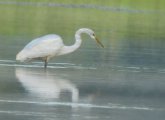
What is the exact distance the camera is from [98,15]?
1566 inches

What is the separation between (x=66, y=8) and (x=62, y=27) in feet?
48.1

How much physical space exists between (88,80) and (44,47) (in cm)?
232

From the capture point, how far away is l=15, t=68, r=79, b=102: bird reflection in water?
1361 centimetres

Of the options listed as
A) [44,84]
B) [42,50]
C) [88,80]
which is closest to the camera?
[44,84]

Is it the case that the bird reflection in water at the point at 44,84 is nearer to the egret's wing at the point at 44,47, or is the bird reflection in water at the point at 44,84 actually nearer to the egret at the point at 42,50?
the egret at the point at 42,50

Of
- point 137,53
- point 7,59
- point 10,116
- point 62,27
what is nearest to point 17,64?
point 7,59

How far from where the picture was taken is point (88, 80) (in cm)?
1557

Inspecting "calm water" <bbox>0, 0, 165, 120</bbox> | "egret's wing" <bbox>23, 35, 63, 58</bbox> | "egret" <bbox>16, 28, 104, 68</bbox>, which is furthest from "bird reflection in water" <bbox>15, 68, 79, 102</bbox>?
"egret's wing" <bbox>23, 35, 63, 58</bbox>

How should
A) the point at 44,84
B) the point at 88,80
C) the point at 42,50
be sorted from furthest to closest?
the point at 42,50
the point at 88,80
the point at 44,84

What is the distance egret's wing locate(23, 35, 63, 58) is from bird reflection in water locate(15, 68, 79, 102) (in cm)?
71

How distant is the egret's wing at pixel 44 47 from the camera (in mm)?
17453

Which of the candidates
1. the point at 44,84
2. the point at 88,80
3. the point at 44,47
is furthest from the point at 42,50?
the point at 44,84

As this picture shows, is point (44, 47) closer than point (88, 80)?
No

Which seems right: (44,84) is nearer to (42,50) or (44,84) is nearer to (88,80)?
(88,80)
